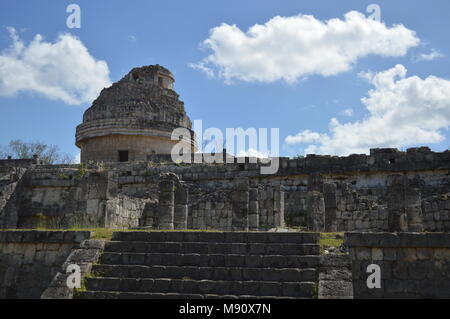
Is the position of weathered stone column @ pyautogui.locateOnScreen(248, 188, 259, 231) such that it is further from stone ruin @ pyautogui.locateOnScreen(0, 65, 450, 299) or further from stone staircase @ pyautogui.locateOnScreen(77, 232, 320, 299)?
stone staircase @ pyautogui.locateOnScreen(77, 232, 320, 299)

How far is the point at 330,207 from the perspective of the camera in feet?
47.4

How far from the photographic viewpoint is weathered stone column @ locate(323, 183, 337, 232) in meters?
14.4

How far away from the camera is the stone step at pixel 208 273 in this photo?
9125 millimetres

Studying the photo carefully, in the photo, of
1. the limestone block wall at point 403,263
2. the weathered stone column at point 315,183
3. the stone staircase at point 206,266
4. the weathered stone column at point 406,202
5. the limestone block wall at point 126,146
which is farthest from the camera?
the limestone block wall at point 126,146

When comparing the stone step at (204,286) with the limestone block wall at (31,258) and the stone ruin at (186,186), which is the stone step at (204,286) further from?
the stone ruin at (186,186)

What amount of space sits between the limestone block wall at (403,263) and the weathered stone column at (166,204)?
6.18 metres

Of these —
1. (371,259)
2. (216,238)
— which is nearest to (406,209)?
(371,259)

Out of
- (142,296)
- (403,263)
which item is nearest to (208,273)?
(142,296)

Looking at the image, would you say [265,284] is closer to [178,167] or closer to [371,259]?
[371,259]

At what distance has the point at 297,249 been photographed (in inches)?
388

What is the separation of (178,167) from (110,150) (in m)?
6.29

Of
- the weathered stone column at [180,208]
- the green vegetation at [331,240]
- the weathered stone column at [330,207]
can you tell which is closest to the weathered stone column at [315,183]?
the weathered stone column at [330,207]

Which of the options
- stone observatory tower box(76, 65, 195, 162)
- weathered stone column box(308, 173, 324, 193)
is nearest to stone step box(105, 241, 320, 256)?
weathered stone column box(308, 173, 324, 193)
